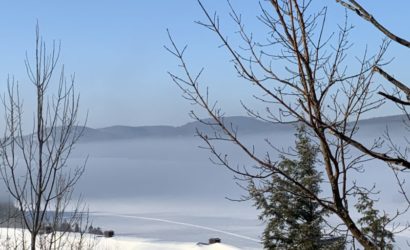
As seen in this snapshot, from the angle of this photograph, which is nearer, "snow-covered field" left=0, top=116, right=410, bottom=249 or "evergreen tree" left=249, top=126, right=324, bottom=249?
"evergreen tree" left=249, top=126, right=324, bottom=249

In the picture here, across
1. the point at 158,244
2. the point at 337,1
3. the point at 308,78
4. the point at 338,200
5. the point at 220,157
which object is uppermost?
the point at 337,1

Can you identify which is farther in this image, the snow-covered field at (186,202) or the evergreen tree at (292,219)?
the snow-covered field at (186,202)

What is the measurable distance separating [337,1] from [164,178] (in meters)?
152

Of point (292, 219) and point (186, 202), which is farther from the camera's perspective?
point (186, 202)

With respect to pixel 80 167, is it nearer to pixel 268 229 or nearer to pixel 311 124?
pixel 311 124

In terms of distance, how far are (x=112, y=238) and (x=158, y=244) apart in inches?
91.1

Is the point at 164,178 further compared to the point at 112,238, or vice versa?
the point at 164,178

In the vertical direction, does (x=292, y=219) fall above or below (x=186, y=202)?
below

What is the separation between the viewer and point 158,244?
28156 millimetres

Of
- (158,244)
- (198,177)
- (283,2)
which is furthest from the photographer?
(198,177)

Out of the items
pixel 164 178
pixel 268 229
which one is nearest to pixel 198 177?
pixel 164 178

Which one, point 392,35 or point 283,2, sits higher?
point 283,2

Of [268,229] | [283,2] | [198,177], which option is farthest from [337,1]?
[198,177]

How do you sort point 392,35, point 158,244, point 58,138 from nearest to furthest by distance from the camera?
point 392,35
point 58,138
point 158,244
